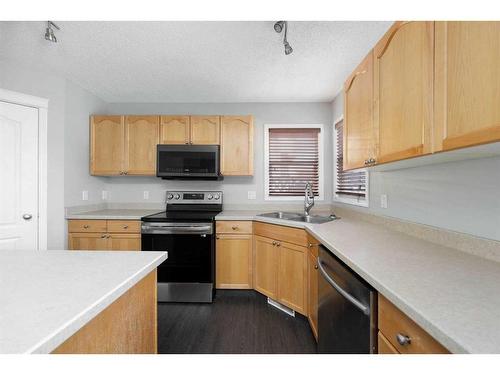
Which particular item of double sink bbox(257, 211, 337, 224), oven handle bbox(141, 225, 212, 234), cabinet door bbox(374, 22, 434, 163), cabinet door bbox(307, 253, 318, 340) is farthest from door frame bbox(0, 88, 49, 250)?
cabinet door bbox(374, 22, 434, 163)

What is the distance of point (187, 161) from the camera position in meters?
2.79

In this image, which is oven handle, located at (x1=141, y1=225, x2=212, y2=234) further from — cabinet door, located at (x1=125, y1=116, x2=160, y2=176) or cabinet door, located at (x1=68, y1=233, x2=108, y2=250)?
cabinet door, located at (x1=125, y1=116, x2=160, y2=176)

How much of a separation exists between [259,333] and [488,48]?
2104mm

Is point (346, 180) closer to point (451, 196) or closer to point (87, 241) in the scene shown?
point (451, 196)

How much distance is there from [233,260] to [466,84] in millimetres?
2330

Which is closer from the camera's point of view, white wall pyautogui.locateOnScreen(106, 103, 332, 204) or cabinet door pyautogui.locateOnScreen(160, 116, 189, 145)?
cabinet door pyautogui.locateOnScreen(160, 116, 189, 145)

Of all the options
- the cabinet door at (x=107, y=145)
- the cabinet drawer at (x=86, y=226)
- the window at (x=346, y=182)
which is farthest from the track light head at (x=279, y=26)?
the cabinet drawer at (x=86, y=226)

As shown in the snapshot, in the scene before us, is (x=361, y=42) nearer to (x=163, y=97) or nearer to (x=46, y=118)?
(x=163, y=97)

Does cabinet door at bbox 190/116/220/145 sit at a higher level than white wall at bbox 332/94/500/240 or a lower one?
higher

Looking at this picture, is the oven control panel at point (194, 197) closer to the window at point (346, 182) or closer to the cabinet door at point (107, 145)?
the cabinet door at point (107, 145)

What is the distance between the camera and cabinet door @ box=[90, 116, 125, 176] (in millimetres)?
2891

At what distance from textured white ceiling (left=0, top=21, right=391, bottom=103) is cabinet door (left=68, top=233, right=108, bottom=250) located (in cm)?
168
